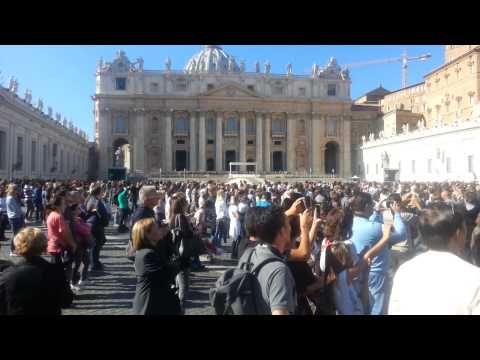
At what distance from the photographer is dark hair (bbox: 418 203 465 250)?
99.3 inches

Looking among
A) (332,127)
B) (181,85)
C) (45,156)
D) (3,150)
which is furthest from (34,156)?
(332,127)

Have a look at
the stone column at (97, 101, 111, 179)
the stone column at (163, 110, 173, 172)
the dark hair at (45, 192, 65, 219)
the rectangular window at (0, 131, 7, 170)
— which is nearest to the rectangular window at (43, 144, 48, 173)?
the rectangular window at (0, 131, 7, 170)

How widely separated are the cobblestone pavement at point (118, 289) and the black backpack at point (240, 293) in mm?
3552

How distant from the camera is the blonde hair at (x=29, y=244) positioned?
125 inches

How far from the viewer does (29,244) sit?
3.19 m

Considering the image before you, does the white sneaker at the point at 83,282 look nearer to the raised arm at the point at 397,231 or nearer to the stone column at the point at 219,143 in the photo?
the raised arm at the point at 397,231

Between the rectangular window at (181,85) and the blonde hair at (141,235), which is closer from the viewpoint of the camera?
the blonde hair at (141,235)

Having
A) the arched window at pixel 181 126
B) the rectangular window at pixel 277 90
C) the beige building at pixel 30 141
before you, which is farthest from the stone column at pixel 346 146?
the beige building at pixel 30 141

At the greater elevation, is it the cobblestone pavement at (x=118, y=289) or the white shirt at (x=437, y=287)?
the white shirt at (x=437, y=287)

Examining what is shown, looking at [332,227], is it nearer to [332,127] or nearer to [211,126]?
[211,126]

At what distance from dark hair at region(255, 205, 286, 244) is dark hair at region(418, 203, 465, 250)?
87 cm
